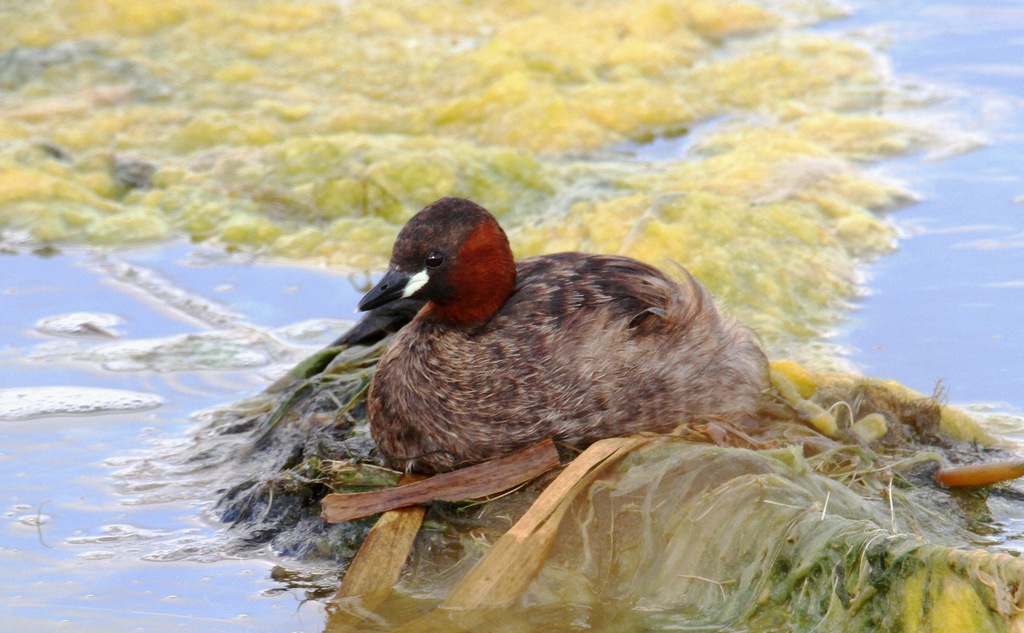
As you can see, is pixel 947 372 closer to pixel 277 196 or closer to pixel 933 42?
pixel 277 196

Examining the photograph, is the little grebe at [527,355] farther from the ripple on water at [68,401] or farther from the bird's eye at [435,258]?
the ripple on water at [68,401]

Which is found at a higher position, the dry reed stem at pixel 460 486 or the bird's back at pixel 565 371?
the bird's back at pixel 565 371

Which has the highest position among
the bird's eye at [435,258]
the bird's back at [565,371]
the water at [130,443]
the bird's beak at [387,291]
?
the bird's eye at [435,258]

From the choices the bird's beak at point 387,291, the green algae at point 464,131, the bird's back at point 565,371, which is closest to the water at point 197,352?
the green algae at point 464,131

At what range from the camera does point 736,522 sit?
377cm

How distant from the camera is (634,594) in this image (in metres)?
3.74

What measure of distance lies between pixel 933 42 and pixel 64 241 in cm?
679

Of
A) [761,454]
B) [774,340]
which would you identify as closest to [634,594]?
[761,454]

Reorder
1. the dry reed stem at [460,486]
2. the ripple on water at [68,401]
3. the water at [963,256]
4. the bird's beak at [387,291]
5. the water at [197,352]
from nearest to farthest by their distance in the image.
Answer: the water at [197,352] → the dry reed stem at [460,486] → the bird's beak at [387,291] → the ripple on water at [68,401] → the water at [963,256]

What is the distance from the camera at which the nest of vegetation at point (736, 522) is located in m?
3.41

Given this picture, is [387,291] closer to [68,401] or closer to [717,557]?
[717,557]

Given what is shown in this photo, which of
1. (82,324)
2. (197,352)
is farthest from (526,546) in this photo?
(82,324)

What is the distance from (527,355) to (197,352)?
7.56ft

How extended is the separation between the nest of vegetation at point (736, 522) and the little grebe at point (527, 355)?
148 millimetres
